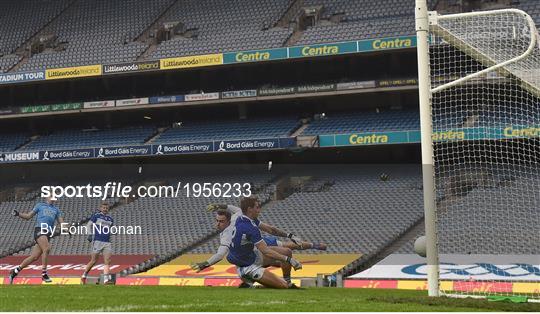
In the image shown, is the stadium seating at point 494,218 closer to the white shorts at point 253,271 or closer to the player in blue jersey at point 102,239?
the white shorts at point 253,271

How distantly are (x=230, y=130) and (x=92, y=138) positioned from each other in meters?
7.18

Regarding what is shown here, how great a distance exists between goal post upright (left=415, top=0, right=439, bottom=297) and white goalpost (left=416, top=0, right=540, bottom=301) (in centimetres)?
83

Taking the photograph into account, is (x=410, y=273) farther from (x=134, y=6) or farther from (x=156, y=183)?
(x=134, y=6)

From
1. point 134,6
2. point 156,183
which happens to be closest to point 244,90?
point 156,183

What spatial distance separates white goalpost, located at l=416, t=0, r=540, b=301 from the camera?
1353cm

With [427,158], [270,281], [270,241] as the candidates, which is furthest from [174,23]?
[427,158]

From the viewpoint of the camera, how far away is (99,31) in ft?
132

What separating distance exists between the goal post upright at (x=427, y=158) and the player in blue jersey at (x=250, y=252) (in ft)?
9.47

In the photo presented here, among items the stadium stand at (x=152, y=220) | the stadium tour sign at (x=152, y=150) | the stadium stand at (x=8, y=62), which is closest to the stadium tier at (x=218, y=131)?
the stadium tour sign at (x=152, y=150)

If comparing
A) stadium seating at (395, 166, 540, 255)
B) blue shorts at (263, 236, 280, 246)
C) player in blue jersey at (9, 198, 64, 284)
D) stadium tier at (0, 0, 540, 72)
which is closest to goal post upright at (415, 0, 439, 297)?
blue shorts at (263, 236, 280, 246)

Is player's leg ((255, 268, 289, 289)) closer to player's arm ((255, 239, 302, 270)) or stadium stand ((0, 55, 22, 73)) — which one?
player's arm ((255, 239, 302, 270))

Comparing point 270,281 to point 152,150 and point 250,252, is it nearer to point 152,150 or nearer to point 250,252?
point 250,252

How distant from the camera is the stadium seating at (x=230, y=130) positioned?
34250mm

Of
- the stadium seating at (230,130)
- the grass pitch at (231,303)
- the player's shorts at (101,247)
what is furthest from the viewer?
the stadium seating at (230,130)
